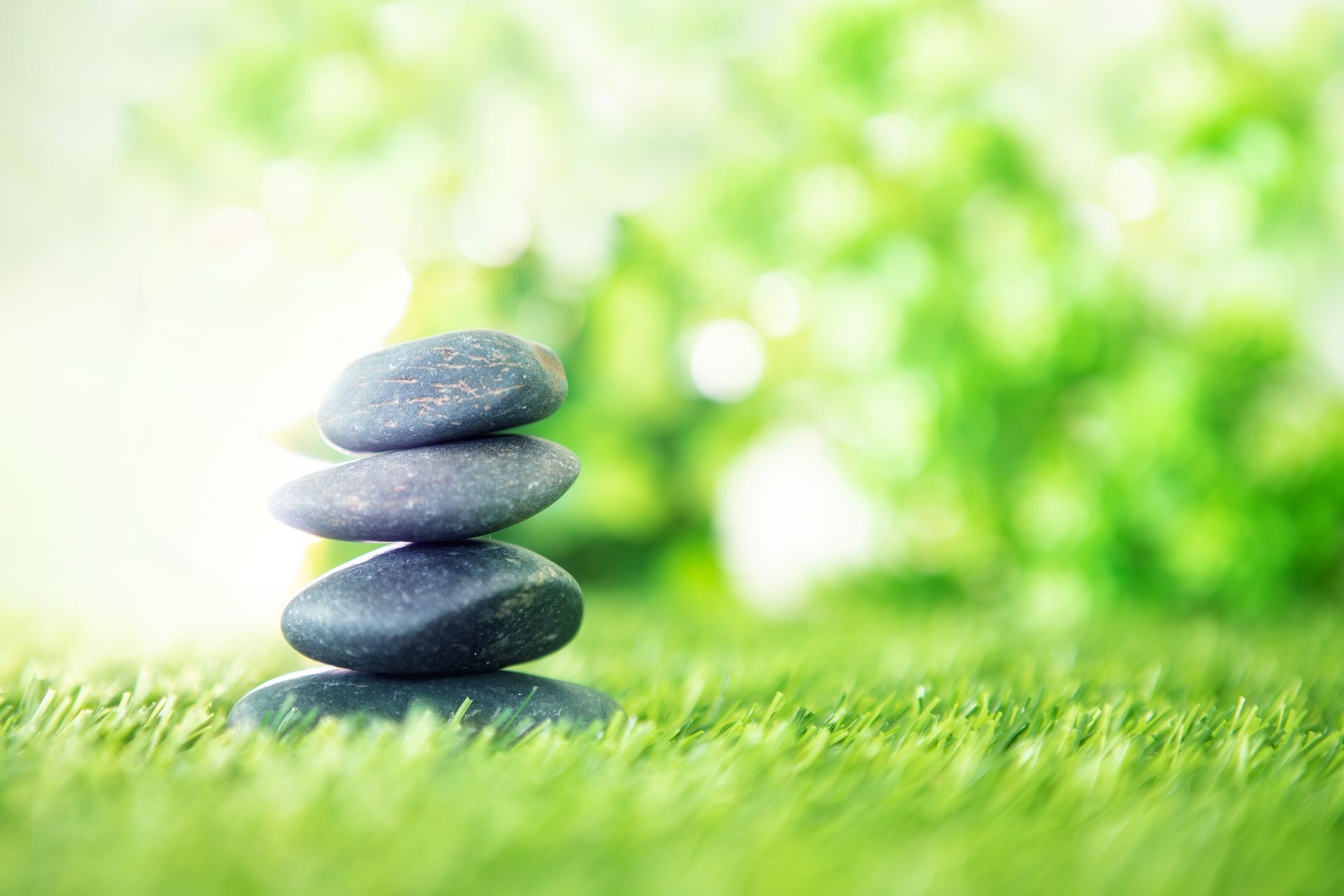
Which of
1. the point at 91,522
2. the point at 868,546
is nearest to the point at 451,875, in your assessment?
the point at 868,546

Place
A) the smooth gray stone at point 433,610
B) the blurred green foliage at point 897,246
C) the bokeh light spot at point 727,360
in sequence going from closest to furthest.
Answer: the smooth gray stone at point 433,610 → the blurred green foliage at point 897,246 → the bokeh light spot at point 727,360

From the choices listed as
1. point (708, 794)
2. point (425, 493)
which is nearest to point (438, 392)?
point (425, 493)

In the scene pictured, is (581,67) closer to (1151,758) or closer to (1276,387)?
(1276,387)

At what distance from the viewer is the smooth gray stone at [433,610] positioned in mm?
1115

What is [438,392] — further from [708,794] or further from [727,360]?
[727,360]

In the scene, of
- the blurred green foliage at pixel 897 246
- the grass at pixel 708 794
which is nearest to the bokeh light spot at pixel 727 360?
the blurred green foliage at pixel 897 246

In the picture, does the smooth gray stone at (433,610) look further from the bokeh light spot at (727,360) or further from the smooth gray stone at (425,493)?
the bokeh light spot at (727,360)

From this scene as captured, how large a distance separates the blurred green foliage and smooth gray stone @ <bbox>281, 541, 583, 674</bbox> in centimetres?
193

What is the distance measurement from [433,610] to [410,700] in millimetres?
126

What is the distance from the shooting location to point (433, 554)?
47.3 inches

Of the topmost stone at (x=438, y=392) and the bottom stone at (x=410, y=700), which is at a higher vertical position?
the topmost stone at (x=438, y=392)

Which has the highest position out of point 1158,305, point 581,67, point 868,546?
point 581,67

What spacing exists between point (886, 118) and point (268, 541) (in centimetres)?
252

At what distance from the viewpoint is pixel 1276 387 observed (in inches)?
104
